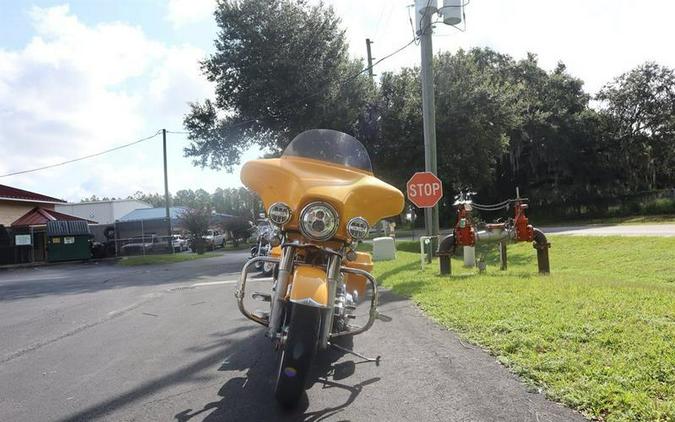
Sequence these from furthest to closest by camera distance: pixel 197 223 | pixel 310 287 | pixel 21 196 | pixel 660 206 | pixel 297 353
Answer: pixel 660 206
pixel 21 196
pixel 197 223
pixel 310 287
pixel 297 353

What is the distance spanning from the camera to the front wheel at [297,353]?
149 inches

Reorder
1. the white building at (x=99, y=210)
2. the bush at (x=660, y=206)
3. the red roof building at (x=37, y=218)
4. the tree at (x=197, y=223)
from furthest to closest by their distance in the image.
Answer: the white building at (x=99, y=210) < the bush at (x=660, y=206) < the tree at (x=197, y=223) < the red roof building at (x=37, y=218)

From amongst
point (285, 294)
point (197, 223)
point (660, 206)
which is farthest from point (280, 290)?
point (660, 206)

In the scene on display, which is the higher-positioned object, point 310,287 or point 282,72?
point 282,72

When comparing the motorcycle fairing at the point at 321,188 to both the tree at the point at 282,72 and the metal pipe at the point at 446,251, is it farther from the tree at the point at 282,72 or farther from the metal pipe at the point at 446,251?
the tree at the point at 282,72

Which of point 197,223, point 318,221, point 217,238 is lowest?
point 217,238

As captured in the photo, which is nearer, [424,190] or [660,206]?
[424,190]

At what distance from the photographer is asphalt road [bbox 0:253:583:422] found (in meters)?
3.88

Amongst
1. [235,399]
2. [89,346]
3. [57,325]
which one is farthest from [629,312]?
[57,325]

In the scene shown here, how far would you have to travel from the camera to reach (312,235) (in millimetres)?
4266

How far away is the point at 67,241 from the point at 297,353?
28861 millimetres

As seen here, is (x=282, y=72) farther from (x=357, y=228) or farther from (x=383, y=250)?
(x=357, y=228)

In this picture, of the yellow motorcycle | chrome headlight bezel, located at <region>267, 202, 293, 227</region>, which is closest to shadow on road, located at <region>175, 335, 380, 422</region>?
the yellow motorcycle

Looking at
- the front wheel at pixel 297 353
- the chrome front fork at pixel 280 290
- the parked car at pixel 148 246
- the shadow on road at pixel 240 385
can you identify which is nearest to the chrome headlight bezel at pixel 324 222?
the chrome front fork at pixel 280 290
